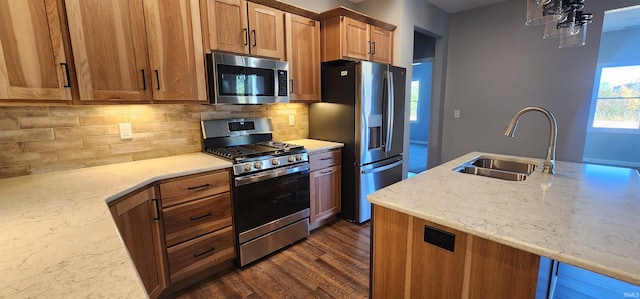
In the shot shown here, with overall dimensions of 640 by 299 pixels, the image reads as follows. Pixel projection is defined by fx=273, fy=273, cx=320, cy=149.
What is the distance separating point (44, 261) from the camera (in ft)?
2.41

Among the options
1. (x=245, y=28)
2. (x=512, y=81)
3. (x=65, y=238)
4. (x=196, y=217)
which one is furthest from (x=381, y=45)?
(x=65, y=238)

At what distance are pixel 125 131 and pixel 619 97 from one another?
746cm

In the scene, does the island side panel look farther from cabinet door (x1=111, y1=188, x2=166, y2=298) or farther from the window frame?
the window frame

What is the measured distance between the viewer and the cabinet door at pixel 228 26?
206 cm

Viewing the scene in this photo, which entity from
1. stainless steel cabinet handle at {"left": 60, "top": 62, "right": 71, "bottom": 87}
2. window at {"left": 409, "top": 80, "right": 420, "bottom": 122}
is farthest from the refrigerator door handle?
window at {"left": 409, "top": 80, "right": 420, "bottom": 122}

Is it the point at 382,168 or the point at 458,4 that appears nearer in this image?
the point at 382,168

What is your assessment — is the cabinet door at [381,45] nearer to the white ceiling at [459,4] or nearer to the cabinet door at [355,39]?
the cabinet door at [355,39]

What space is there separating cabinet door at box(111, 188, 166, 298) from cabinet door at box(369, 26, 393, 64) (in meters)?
2.50

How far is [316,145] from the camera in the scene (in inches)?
109

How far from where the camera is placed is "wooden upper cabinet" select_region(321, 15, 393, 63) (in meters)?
2.69

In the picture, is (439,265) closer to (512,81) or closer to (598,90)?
(512,81)

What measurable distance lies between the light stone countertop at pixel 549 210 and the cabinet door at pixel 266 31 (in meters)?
1.68

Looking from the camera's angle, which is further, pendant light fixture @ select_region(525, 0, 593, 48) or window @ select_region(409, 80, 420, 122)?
window @ select_region(409, 80, 420, 122)

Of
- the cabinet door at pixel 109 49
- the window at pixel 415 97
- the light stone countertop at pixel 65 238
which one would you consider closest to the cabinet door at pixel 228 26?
the cabinet door at pixel 109 49
